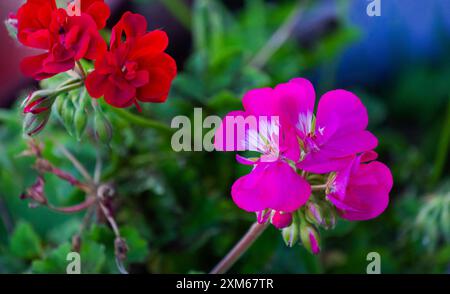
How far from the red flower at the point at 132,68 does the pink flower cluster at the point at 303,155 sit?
0.06m

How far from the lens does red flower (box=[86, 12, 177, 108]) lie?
44 cm

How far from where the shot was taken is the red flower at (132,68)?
439 millimetres

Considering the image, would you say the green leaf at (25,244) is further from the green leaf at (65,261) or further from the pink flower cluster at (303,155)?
the pink flower cluster at (303,155)

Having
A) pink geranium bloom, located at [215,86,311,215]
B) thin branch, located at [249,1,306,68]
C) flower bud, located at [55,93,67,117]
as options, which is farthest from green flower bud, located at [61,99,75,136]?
thin branch, located at [249,1,306,68]

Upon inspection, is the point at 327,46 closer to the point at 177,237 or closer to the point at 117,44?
the point at 177,237

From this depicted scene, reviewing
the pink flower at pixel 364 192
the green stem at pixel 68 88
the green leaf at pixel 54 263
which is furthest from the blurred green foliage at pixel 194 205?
the pink flower at pixel 364 192

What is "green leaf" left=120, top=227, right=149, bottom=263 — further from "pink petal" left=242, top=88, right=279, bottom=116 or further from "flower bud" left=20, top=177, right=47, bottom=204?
"pink petal" left=242, top=88, right=279, bottom=116

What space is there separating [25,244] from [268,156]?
12.7 inches

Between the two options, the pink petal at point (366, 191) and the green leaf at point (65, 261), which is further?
the green leaf at point (65, 261)

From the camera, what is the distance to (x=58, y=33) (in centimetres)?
45

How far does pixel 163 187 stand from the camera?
685 millimetres

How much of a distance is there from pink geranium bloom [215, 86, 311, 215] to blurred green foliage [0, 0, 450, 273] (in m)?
0.17

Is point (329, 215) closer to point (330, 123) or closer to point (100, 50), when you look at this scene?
point (330, 123)

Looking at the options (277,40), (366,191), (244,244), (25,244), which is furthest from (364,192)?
(277,40)
